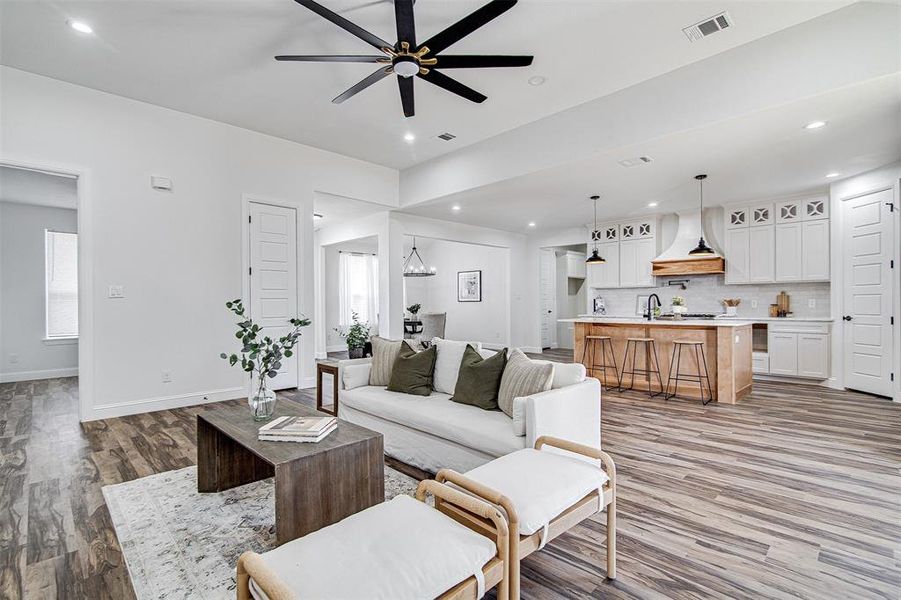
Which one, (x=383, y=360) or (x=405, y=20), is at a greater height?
(x=405, y=20)

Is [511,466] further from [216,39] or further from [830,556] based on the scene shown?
[216,39]

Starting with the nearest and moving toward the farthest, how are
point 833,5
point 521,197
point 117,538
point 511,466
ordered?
1. point 511,466
2. point 117,538
3. point 833,5
4. point 521,197

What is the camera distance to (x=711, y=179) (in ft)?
17.7

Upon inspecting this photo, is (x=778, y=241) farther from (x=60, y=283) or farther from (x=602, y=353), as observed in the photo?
(x=60, y=283)

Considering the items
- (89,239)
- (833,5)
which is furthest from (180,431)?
(833,5)

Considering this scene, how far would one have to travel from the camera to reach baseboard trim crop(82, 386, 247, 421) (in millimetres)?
4125

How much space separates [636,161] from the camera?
15.2ft

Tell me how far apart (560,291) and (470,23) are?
8.57 metres

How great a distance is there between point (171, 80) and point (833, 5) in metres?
5.44

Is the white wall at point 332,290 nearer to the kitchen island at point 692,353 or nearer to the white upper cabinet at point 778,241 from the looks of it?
the kitchen island at point 692,353

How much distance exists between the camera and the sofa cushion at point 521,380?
2.58 m

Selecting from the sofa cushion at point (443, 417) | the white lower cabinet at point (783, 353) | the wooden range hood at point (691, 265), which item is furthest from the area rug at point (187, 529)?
the wooden range hood at point (691, 265)

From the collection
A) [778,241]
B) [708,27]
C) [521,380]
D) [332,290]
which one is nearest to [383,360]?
[521,380]

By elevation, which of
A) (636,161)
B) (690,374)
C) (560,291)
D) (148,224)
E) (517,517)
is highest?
(636,161)
